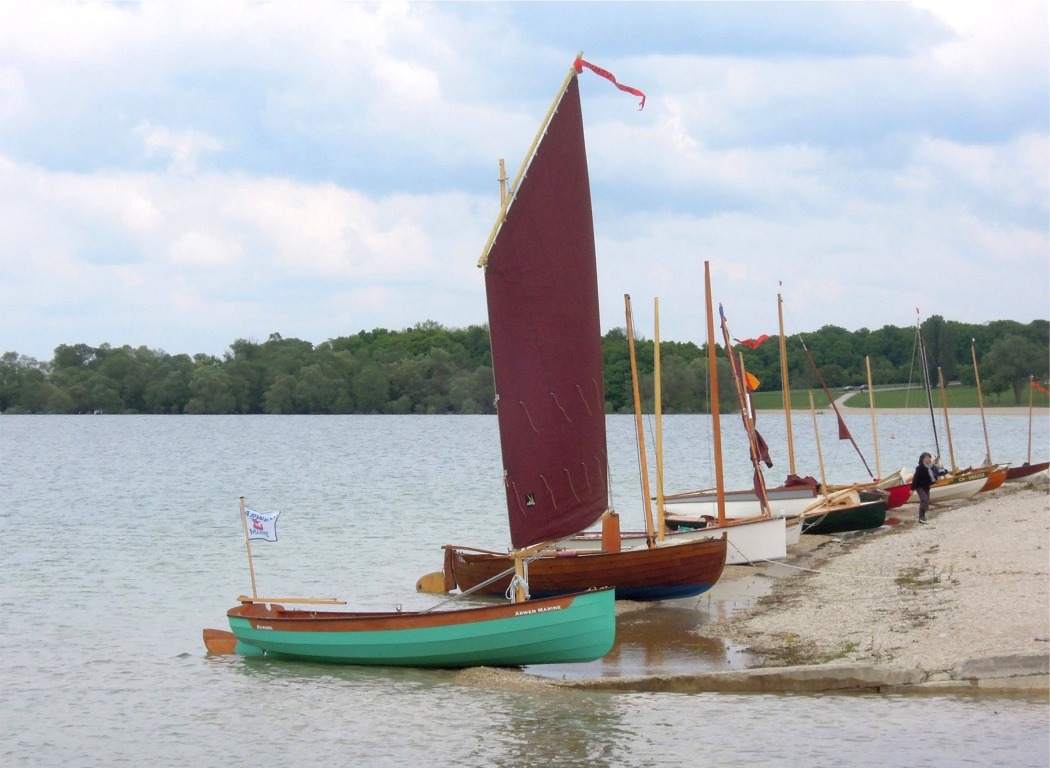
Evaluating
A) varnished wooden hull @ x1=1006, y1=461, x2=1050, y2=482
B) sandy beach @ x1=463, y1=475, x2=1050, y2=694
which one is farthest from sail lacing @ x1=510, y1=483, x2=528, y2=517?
varnished wooden hull @ x1=1006, y1=461, x2=1050, y2=482

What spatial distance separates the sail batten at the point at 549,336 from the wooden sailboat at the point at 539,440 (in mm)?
14

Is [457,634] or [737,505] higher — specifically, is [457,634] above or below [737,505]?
above

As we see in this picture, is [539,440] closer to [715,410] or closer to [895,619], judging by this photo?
[895,619]

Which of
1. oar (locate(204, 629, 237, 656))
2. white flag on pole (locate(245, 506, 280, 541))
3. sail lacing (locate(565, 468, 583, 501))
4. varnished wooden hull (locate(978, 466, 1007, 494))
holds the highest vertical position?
sail lacing (locate(565, 468, 583, 501))

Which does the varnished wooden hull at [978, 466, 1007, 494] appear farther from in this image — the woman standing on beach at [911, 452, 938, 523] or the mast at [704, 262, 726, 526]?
the mast at [704, 262, 726, 526]

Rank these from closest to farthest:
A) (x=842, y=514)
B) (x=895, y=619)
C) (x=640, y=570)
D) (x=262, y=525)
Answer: (x=895, y=619), (x=262, y=525), (x=640, y=570), (x=842, y=514)

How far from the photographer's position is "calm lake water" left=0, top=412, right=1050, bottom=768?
39.3 feet

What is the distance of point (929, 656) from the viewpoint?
13578 millimetres

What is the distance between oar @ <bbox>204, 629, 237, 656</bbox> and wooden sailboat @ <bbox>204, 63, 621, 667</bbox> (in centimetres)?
166

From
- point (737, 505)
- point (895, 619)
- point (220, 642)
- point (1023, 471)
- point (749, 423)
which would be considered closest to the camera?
point (895, 619)

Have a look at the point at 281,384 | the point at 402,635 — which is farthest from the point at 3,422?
the point at 402,635

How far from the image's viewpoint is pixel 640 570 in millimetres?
19422

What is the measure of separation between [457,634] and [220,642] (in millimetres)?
4628

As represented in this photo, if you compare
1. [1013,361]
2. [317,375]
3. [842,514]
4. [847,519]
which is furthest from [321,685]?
[317,375]
